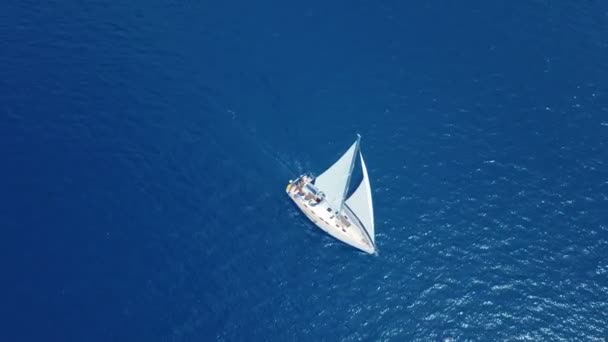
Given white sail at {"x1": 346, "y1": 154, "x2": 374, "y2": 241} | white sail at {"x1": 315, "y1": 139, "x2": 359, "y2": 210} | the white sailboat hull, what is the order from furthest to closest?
1. white sail at {"x1": 346, "y1": 154, "x2": 374, "y2": 241}
2. the white sailboat hull
3. white sail at {"x1": 315, "y1": 139, "x2": 359, "y2": 210}

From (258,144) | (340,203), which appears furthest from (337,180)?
(258,144)

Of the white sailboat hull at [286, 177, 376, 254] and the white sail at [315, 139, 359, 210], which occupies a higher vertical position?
the white sail at [315, 139, 359, 210]

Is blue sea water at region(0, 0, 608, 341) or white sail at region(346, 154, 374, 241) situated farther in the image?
white sail at region(346, 154, 374, 241)

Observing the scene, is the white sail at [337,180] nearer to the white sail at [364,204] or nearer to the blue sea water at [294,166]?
the white sail at [364,204]

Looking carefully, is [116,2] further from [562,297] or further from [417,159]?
[562,297]

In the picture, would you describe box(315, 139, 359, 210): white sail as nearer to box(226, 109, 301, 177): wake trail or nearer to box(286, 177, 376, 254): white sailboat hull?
box(286, 177, 376, 254): white sailboat hull

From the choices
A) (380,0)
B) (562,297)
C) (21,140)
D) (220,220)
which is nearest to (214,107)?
(220,220)

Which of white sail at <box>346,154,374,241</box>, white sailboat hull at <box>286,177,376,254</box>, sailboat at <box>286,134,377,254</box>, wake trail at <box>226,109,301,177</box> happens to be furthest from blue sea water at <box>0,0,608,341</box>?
white sail at <box>346,154,374,241</box>

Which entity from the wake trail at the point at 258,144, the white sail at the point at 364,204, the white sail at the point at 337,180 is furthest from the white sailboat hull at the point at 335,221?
the wake trail at the point at 258,144
